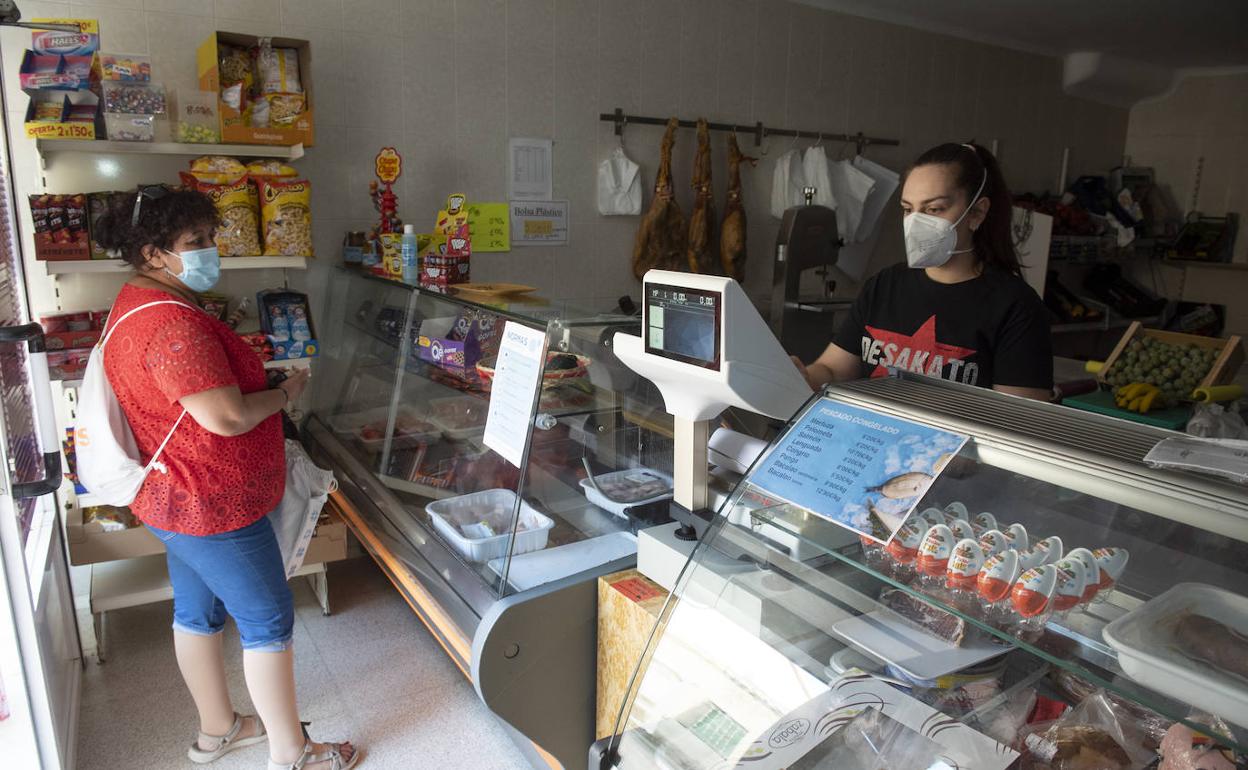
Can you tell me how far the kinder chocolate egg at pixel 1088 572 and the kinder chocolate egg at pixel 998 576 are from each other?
0.20ft

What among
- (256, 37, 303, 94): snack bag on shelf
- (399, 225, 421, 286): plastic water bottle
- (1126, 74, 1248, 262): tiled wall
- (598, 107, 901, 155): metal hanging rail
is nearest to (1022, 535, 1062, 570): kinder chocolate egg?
(399, 225, 421, 286): plastic water bottle

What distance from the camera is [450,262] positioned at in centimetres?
268

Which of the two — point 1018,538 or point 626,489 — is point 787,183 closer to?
point 626,489

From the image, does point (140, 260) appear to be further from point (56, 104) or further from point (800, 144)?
point (800, 144)

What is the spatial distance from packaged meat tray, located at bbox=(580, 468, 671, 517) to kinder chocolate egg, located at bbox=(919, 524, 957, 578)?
37.6 inches

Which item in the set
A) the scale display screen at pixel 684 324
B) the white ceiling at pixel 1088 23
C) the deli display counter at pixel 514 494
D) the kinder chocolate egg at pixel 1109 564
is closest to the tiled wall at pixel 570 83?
the white ceiling at pixel 1088 23

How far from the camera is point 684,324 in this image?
4.08ft

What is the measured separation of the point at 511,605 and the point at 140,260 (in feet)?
3.96

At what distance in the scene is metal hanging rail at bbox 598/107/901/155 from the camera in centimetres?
407

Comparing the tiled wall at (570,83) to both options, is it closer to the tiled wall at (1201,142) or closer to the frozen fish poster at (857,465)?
the tiled wall at (1201,142)

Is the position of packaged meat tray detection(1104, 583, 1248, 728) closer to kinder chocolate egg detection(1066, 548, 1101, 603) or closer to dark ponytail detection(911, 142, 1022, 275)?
kinder chocolate egg detection(1066, 548, 1101, 603)

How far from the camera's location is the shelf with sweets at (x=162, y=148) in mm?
2590

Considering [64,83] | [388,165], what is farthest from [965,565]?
[388,165]

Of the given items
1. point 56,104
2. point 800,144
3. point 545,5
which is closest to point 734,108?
point 800,144
